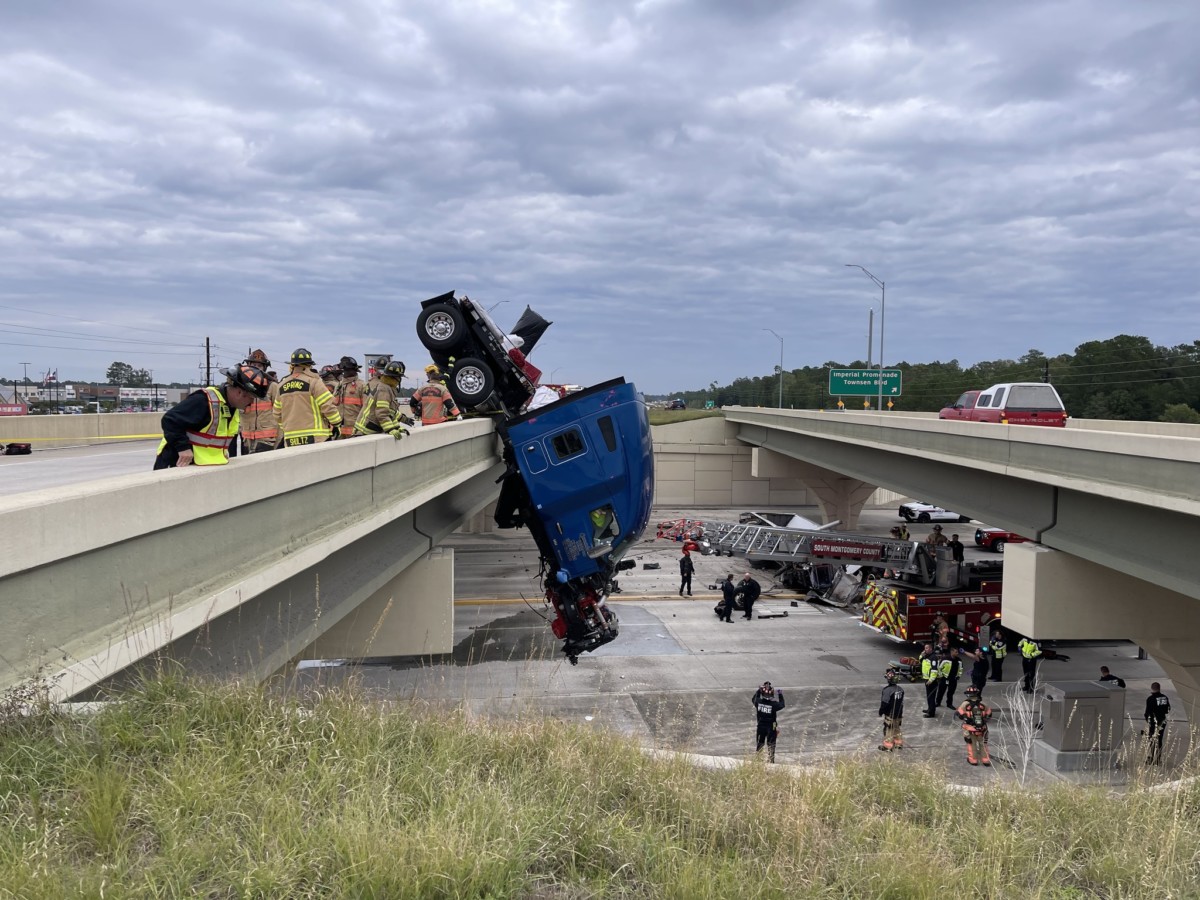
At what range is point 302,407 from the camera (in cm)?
942

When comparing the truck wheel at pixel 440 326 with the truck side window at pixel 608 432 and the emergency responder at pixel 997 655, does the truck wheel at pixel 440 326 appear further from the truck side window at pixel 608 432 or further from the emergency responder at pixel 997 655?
the emergency responder at pixel 997 655

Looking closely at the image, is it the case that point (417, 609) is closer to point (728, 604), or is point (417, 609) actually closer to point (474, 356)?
point (474, 356)

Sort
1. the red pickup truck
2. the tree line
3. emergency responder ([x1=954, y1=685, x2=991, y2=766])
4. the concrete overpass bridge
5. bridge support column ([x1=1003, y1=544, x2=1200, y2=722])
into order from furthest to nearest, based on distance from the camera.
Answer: the tree line
the red pickup truck
emergency responder ([x1=954, y1=685, x2=991, y2=766])
bridge support column ([x1=1003, y1=544, x2=1200, y2=722])
the concrete overpass bridge

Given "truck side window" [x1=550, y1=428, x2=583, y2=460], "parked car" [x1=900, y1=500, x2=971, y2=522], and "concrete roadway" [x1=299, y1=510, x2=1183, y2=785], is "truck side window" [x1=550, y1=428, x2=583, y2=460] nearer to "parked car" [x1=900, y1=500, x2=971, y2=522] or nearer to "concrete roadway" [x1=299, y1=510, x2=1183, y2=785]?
"concrete roadway" [x1=299, y1=510, x2=1183, y2=785]

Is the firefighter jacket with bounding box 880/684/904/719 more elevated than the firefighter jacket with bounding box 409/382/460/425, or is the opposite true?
the firefighter jacket with bounding box 409/382/460/425

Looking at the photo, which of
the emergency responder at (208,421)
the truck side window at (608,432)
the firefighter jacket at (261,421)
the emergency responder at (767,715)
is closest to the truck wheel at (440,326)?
the truck side window at (608,432)

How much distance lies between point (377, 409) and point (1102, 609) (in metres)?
11.2

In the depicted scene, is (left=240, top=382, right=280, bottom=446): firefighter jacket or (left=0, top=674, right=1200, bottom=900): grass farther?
(left=240, top=382, right=280, bottom=446): firefighter jacket

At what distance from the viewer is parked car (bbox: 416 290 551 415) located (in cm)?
1401

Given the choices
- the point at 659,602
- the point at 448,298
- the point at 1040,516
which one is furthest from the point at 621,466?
the point at 659,602

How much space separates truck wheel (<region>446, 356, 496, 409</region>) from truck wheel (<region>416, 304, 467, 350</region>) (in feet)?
1.37

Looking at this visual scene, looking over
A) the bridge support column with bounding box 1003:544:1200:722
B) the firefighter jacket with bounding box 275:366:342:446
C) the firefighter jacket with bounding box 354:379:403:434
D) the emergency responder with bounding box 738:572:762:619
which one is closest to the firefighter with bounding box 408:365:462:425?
the firefighter jacket with bounding box 354:379:403:434

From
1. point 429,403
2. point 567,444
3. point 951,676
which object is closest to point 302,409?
point 429,403

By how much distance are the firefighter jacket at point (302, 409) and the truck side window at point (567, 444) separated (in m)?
3.98
